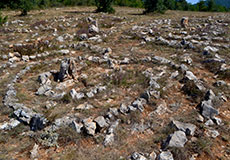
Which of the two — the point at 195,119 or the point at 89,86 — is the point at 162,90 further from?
the point at 89,86

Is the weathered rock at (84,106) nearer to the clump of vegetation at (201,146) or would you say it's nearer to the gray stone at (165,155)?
the gray stone at (165,155)

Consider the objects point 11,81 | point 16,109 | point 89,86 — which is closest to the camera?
point 16,109

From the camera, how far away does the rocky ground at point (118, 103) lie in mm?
4797

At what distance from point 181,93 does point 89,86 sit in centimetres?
363

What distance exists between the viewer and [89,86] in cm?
775

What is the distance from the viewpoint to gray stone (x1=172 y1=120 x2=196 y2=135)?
195 inches

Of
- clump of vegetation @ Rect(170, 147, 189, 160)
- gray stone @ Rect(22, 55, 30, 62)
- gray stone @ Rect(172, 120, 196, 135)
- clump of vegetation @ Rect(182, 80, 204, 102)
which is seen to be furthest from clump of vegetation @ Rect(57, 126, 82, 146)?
gray stone @ Rect(22, 55, 30, 62)

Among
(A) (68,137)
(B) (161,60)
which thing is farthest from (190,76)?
(A) (68,137)

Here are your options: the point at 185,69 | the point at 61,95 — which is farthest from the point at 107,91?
the point at 185,69

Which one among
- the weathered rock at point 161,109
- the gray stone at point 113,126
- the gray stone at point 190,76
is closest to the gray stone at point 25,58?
the gray stone at point 113,126

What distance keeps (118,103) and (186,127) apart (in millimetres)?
2398

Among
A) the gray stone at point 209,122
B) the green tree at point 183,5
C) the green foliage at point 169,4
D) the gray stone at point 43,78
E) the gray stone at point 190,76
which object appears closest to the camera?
the gray stone at point 209,122

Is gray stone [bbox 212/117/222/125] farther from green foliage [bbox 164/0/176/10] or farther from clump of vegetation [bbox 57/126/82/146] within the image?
green foliage [bbox 164/0/176/10]

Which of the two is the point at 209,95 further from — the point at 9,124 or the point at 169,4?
the point at 169,4
